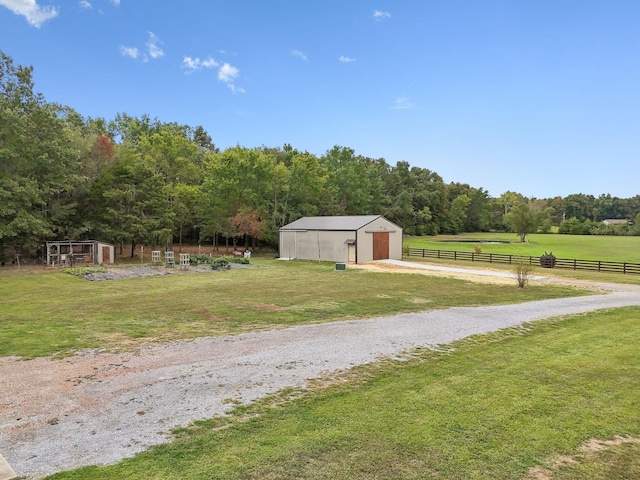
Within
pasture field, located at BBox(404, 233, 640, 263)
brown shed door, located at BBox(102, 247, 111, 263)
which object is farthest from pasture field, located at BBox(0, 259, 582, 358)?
pasture field, located at BBox(404, 233, 640, 263)

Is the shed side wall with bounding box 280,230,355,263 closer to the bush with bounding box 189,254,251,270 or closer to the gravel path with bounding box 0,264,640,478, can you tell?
the bush with bounding box 189,254,251,270

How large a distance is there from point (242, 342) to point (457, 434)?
492 centimetres

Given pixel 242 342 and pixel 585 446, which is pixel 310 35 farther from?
pixel 585 446

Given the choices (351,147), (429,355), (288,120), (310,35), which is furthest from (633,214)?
(429,355)

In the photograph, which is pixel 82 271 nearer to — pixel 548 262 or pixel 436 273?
pixel 436 273

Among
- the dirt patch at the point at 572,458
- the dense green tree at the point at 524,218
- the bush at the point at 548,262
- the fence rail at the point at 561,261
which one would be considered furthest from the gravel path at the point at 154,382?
the dense green tree at the point at 524,218

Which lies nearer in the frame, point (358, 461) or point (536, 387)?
point (358, 461)

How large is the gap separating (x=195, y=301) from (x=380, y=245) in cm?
1826

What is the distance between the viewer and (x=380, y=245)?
2958cm

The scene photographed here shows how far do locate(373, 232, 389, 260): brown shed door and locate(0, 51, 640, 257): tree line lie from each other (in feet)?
33.3

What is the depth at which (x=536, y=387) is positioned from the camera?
5922mm

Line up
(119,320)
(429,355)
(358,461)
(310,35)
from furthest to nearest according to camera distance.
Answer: (310,35)
(119,320)
(429,355)
(358,461)

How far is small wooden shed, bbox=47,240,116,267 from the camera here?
24781 millimetres

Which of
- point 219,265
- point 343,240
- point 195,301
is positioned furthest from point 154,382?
point 343,240
